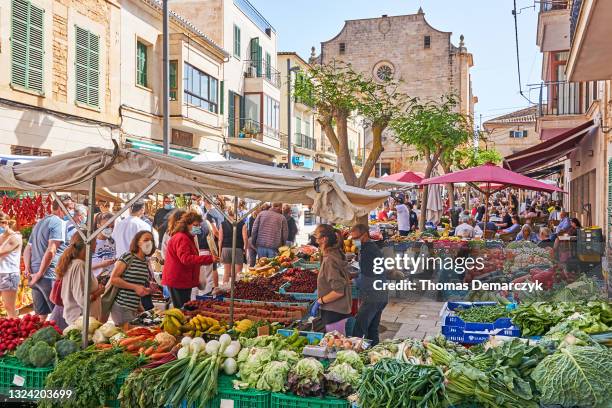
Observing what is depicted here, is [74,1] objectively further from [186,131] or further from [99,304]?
[99,304]

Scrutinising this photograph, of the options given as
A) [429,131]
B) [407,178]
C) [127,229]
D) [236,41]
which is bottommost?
[127,229]

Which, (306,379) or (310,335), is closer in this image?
(306,379)

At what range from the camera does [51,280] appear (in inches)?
296

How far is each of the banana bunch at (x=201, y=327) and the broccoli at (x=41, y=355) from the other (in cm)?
126

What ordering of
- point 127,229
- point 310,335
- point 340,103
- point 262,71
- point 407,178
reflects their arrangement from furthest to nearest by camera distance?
point 262,71 < point 407,178 < point 340,103 < point 127,229 < point 310,335

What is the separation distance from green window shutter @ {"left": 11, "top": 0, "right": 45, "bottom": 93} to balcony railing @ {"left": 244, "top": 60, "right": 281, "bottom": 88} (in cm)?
1534

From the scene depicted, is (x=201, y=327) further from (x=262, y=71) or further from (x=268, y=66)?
(x=268, y=66)

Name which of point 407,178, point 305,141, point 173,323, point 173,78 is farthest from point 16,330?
point 305,141

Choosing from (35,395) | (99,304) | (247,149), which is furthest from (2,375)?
(247,149)

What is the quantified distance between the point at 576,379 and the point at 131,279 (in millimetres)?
4870

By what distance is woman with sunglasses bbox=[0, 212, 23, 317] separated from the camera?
26.2 ft

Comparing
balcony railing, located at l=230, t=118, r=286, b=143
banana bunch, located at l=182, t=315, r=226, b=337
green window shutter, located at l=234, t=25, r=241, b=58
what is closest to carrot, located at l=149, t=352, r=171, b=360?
banana bunch, located at l=182, t=315, r=226, b=337

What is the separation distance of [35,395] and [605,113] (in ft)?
35.8

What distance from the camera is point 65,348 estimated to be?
4922 mm
